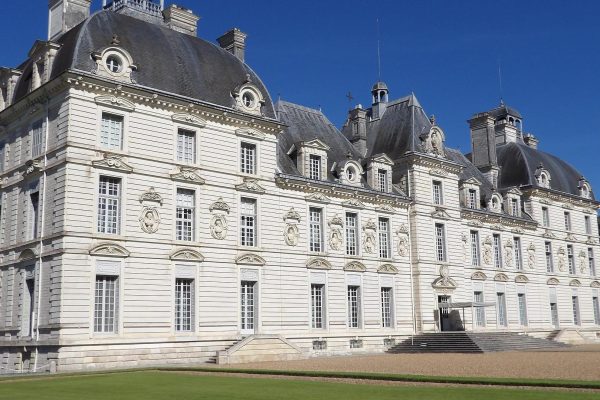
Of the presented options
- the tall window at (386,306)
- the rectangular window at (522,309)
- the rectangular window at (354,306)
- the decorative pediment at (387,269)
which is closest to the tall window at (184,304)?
the rectangular window at (354,306)

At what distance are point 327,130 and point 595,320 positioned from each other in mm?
25359

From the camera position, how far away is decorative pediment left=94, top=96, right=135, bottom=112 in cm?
2489

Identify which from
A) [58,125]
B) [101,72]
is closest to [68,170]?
[58,125]

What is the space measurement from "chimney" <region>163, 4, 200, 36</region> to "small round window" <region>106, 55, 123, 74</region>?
5.65 meters

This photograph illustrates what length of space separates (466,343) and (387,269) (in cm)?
533

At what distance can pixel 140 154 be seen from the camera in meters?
25.8

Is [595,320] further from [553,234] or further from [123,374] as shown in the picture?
[123,374]

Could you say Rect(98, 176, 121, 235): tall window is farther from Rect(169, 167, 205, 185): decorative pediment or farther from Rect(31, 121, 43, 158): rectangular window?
Rect(31, 121, 43, 158): rectangular window

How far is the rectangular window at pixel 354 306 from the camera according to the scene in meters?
32.8

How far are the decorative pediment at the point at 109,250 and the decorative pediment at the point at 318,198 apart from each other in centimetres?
1004

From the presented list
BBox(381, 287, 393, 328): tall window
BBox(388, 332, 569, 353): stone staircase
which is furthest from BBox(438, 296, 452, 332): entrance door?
BBox(381, 287, 393, 328): tall window

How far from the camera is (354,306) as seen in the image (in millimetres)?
33188

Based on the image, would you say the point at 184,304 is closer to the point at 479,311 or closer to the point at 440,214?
the point at 440,214

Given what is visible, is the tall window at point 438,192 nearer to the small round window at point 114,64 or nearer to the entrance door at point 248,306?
the entrance door at point 248,306
